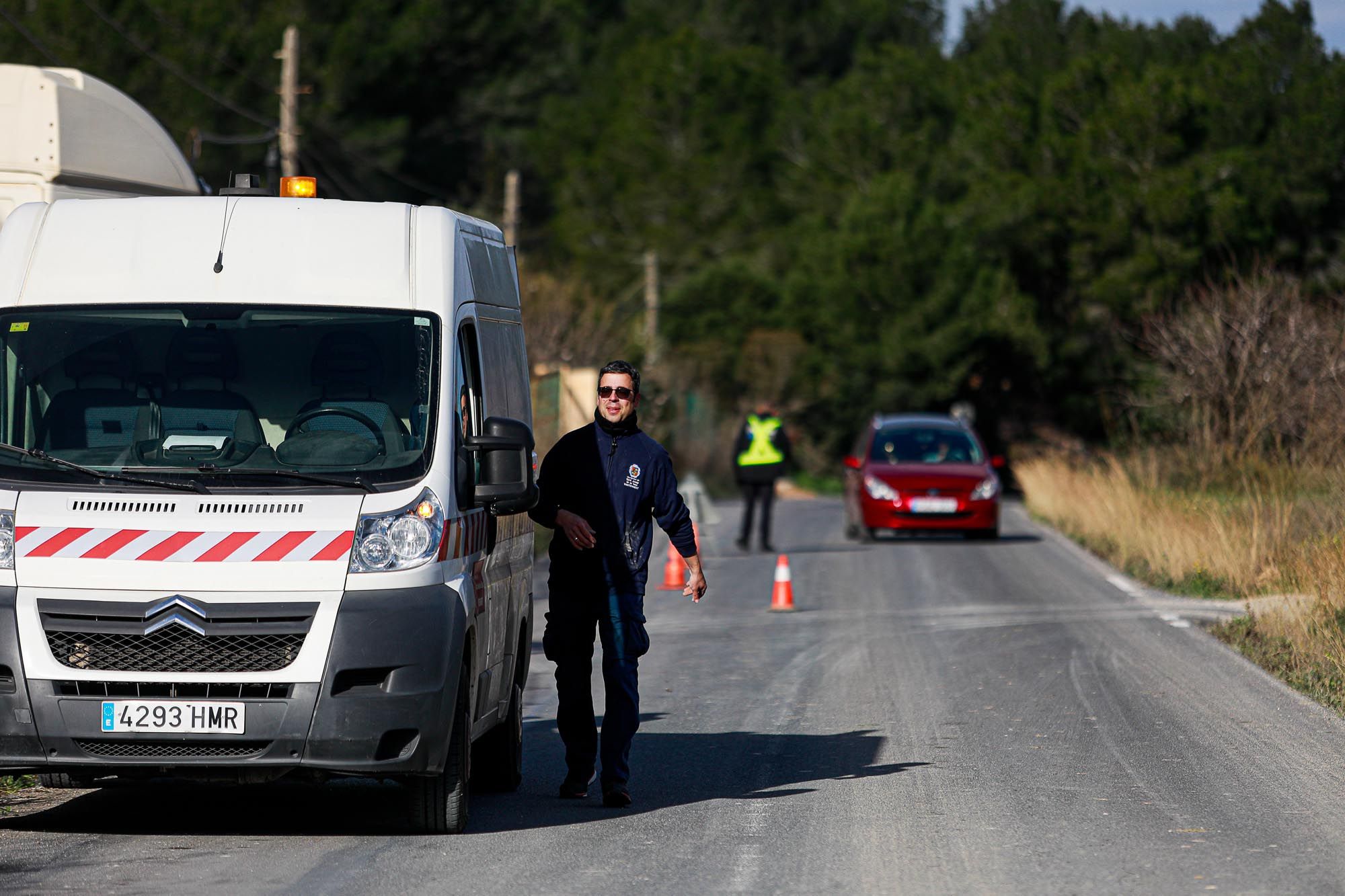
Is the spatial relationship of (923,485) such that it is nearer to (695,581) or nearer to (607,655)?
(695,581)

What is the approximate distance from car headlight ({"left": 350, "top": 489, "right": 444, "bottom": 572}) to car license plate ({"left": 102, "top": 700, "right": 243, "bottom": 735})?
26.3 inches

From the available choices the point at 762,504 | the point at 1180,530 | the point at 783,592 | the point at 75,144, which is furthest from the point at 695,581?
the point at 762,504

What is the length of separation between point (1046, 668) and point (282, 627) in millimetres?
7464

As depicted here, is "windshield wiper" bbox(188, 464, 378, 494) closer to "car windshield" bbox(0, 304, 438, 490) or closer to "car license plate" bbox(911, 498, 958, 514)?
"car windshield" bbox(0, 304, 438, 490)

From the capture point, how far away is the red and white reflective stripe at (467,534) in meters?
7.26

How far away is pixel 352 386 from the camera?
7.68 m

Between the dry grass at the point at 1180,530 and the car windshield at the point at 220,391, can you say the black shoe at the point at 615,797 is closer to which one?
the car windshield at the point at 220,391

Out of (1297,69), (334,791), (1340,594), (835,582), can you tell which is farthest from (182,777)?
(1297,69)

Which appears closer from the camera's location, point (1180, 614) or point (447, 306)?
point (447, 306)

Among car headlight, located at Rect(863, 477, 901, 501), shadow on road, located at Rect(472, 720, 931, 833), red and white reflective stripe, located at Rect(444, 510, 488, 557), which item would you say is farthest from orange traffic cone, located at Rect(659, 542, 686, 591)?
red and white reflective stripe, located at Rect(444, 510, 488, 557)

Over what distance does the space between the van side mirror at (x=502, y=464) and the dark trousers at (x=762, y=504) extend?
53.5 feet

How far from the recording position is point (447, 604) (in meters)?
7.12

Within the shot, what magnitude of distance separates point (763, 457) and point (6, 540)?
682 inches

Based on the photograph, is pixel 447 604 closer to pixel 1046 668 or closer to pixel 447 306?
pixel 447 306
